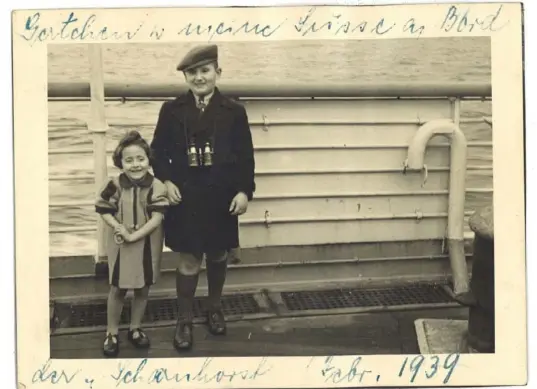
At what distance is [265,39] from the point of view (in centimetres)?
130

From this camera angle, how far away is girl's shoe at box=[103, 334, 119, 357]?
1297 mm

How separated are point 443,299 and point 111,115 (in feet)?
2.53

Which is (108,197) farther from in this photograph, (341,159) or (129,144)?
(341,159)

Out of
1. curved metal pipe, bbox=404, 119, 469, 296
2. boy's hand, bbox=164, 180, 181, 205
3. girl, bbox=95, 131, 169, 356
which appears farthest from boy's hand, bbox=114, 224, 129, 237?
curved metal pipe, bbox=404, 119, 469, 296

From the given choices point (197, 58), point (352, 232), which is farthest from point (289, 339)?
point (197, 58)

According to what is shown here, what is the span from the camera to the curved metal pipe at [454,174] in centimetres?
133

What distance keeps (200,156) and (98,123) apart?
0.68ft

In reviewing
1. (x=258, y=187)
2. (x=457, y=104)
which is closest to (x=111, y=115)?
(x=258, y=187)

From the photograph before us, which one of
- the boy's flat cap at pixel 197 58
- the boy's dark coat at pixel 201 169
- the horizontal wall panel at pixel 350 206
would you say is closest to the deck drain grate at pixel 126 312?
the boy's dark coat at pixel 201 169

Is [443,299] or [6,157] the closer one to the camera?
[6,157]

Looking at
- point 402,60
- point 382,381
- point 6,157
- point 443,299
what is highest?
point 402,60

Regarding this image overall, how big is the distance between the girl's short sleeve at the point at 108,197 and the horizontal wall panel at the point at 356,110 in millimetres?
330

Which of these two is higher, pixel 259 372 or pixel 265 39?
pixel 265 39

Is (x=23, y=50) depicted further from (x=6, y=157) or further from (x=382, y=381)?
(x=382, y=381)
